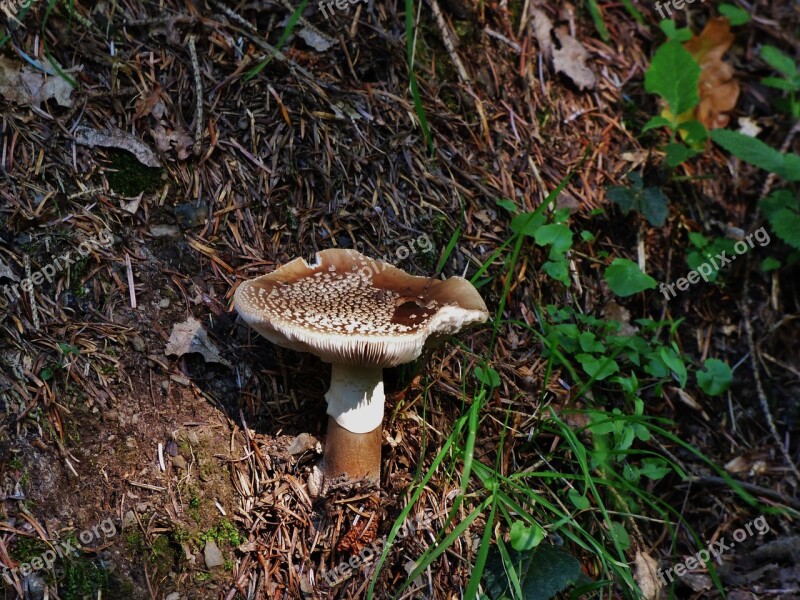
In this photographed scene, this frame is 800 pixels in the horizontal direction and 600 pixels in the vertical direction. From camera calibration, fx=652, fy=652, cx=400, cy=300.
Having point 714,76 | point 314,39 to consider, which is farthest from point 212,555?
point 714,76

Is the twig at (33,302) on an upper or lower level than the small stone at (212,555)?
upper

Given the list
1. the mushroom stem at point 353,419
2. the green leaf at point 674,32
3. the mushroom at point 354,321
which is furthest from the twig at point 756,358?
the mushroom stem at point 353,419

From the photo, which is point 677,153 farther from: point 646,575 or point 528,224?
point 646,575

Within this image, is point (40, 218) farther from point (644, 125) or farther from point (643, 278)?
point (644, 125)

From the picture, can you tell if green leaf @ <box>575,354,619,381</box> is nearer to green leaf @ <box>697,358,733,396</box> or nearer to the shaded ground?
the shaded ground

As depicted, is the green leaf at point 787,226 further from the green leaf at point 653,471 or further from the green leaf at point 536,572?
the green leaf at point 536,572

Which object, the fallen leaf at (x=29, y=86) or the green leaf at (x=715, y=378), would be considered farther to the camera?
the green leaf at (x=715, y=378)

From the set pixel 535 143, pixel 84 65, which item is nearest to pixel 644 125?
pixel 535 143
